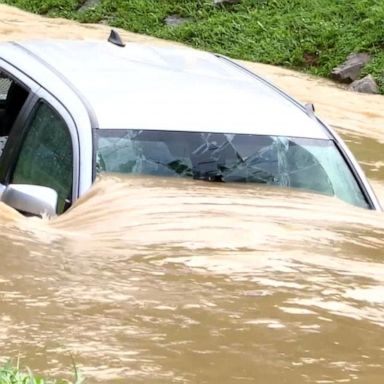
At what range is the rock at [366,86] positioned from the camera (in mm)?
14750

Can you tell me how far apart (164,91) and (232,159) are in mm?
455

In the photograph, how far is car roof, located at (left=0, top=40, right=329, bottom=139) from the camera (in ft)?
15.8

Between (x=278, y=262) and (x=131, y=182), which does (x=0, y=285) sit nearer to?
(x=278, y=262)

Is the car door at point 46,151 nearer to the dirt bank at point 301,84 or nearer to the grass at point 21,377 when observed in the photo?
the grass at point 21,377

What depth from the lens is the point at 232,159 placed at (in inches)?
194

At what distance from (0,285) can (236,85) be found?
2119 millimetres

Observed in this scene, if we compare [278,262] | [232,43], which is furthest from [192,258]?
[232,43]

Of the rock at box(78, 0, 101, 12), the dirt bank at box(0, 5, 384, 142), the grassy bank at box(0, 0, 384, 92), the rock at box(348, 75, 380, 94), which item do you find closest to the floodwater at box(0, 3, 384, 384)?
the dirt bank at box(0, 5, 384, 142)

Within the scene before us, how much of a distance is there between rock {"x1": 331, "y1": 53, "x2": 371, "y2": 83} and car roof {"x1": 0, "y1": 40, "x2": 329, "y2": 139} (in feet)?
33.2

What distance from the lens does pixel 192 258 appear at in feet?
13.0

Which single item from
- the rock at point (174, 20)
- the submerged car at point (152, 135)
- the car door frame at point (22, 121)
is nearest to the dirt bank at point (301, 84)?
the rock at point (174, 20)

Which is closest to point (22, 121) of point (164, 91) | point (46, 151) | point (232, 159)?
point (46, 151)

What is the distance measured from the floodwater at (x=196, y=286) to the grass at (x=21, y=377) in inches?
2.4

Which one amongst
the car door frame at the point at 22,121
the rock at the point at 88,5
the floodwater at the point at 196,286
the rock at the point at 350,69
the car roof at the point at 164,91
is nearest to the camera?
the floodwater at the point at 196,286
